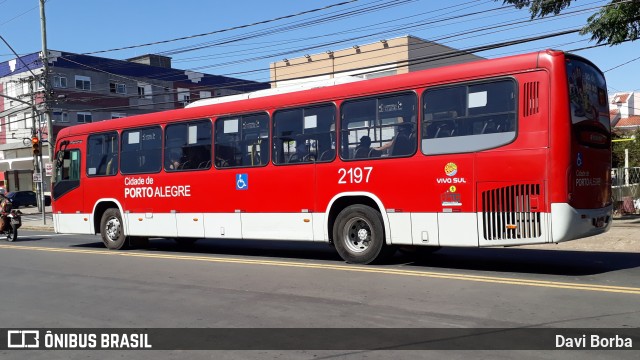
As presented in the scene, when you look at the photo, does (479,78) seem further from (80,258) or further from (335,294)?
(80,258)

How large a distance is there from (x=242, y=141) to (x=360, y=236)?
10.8 feet

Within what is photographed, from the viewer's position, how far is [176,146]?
42.3 ft

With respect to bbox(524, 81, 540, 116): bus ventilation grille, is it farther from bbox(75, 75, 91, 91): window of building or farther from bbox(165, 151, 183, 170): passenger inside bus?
bbox(75, 75, 91, 91): window of building

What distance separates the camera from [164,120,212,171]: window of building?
1231 centimetres

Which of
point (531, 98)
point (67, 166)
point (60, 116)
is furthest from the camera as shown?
point (60, 116)

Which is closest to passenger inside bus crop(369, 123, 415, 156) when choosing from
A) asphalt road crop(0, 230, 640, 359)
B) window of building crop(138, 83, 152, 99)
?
asphalt road crop(0, 230, 640, 359)

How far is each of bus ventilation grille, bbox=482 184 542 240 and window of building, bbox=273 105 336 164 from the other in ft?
9.98

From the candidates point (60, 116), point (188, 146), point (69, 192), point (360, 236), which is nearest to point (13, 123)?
point (60, 116)

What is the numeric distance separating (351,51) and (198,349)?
42.9m

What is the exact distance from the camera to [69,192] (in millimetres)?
15344

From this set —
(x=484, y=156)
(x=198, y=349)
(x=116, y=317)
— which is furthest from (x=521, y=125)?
(x=116, y=317)

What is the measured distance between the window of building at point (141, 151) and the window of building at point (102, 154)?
0.33 metres

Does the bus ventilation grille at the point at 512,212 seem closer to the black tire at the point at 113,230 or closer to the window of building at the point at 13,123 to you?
the black tire at the point at 113,230

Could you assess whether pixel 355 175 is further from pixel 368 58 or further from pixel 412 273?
pixel 368 58
